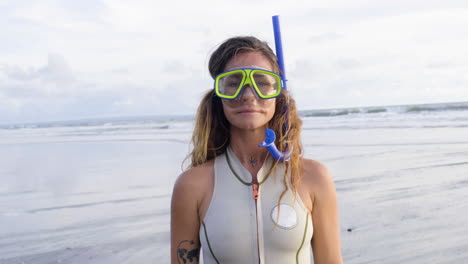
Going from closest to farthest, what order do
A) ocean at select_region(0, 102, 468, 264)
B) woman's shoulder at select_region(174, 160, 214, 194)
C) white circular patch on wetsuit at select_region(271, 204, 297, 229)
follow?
white circular patch on wetsuit at select_region(271, 204, 297, 229) → woman's shoulder at select_region(174, 160, 214, 194) → ocean at select_region(0, 102, 468, 264)

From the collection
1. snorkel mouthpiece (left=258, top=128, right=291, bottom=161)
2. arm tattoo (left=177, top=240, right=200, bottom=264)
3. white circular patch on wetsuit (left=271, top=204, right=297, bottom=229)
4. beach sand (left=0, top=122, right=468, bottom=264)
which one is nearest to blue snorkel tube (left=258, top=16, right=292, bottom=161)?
snorkel mouthpiece (left=258, top=128, right=291, bottom=161)

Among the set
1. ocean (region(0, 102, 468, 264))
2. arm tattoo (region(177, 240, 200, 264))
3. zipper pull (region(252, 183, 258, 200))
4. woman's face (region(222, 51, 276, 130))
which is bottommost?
ocean (region(0, 102, 468, 264))

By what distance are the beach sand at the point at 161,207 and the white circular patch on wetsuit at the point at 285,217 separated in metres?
2.53

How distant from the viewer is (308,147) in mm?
12883

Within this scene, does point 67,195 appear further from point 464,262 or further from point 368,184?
point 464,262

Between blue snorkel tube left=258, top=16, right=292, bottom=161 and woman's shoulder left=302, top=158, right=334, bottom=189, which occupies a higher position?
blue snorkel tube left=258, top=16, right=292, bottom=161

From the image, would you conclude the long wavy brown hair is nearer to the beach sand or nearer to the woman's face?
the woman's face

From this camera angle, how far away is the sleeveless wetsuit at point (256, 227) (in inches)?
87.0

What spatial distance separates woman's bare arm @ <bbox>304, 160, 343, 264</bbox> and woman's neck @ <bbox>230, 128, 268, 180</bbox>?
0.25m

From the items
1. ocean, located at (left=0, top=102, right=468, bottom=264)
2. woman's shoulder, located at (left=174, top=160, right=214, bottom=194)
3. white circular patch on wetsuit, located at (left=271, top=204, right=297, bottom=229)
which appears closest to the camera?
white circular patch on wetsuit, located at (left=271, top=204, right=297, bottom=229)

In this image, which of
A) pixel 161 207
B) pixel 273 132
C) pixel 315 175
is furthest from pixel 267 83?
pixel 161 207

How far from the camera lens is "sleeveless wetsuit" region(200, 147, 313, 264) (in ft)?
7.25

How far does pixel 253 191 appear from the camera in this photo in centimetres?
230

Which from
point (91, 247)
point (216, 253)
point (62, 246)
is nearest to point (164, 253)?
point (91, 247)
